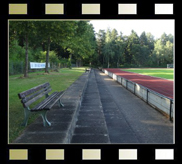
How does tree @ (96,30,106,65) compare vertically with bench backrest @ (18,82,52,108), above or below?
above

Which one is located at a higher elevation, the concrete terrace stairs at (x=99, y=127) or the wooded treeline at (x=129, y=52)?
the wooded treeline at (x=129, y=52)

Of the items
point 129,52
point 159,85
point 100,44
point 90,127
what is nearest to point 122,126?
point 90,127

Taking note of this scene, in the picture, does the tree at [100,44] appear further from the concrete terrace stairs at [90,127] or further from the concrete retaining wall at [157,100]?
the concrete terrace stairs at [90,127]

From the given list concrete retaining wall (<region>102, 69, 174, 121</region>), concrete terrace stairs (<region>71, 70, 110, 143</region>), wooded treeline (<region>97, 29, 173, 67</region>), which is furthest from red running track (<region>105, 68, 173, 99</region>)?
wooded treeline (<region>97, 29, 173, 67</region>)

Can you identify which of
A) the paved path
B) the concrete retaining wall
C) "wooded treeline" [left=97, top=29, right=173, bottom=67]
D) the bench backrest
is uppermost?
"wooded treeline" [left=97, top=29, right=173, bottom=67]

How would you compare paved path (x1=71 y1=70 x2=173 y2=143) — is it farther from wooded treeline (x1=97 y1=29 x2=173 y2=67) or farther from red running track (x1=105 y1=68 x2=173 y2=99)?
wooded treeline (x1=97 y1=29 x2=173 y2=67)

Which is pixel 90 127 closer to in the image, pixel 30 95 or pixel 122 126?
pixel 122 126

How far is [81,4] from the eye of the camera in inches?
123

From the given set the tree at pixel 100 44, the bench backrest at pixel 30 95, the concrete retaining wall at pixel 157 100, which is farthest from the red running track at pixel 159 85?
the tree at pixel 100 44

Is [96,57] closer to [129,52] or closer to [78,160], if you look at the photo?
[129,52]

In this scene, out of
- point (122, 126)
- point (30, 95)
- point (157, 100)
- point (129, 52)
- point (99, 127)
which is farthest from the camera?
point (129, 52)

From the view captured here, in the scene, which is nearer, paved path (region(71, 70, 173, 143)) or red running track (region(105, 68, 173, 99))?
paved path (region(71, 70, 173, 143))

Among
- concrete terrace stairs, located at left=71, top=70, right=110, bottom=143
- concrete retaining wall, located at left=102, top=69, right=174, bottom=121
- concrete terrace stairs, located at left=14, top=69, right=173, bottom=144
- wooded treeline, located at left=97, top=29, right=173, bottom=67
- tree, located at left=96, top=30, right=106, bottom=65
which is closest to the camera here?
concrete terrace stairs, located at left=14, top=69, right=173, bottom=144

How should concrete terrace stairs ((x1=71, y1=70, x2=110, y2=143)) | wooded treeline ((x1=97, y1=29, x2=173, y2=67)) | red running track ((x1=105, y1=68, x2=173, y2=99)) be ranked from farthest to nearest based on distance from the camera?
wooded treeline ((x1=97, y1=29, x2=173, y2=67))
red running track ((x1=105, y1=68, x2=173, y2=99))
concrete terrace stairs ((x1=71, y1=70, x2=110, y2=143))
